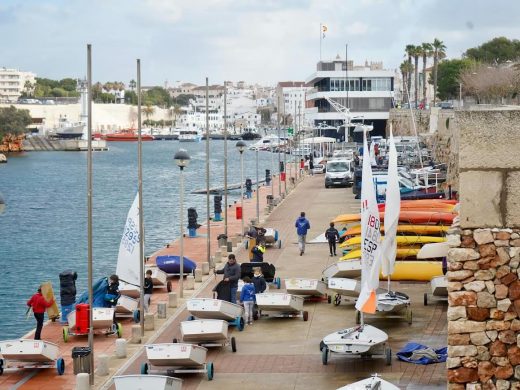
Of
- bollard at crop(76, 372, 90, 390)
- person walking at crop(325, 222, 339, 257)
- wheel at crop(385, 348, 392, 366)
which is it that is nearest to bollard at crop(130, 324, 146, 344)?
bollard at crop(76, 372, 90, 390)

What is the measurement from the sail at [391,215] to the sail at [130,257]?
724 cm

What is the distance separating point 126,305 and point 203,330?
6126 millimetres

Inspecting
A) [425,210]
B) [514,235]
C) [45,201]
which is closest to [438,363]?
[514,235]

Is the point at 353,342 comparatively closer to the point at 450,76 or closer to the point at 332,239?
the point at 332,239

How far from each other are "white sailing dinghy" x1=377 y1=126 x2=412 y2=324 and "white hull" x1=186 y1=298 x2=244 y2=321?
3.69 m

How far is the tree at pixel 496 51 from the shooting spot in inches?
5837

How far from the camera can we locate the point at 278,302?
95.6 ft

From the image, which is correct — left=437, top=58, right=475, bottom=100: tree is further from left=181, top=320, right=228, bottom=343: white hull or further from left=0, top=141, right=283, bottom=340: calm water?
left=181, top=320, right=228, bottom=343: white hull

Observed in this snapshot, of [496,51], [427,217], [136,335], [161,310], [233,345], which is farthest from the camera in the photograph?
[496,51]

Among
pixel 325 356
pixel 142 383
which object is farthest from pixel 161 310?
pixel 142 383

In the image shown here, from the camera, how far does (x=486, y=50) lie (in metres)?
158

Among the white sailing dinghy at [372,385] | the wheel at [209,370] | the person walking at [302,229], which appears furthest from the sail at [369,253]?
the person walking at [302,229]

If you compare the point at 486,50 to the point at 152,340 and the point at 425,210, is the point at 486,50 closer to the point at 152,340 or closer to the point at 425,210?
the point at 425,210

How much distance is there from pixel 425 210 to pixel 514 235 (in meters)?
24.7
